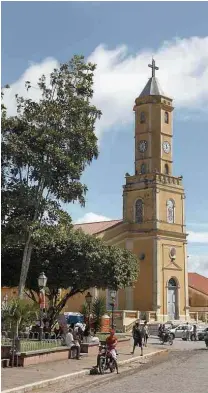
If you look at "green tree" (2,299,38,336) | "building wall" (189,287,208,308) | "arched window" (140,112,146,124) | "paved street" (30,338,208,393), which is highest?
"arched window" (140,112,146,124)

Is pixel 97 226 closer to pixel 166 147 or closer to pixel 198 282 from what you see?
pixel 166 147

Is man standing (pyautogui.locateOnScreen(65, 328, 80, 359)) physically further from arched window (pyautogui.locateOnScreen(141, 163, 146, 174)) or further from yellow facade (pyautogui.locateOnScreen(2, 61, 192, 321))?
arched window (pyautogui.locateOnScreen(141, 163, 146, 174))

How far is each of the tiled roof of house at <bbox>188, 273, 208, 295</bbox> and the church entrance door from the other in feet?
28.9

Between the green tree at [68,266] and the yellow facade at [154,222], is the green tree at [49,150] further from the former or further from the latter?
the yellow facade at [154,222]

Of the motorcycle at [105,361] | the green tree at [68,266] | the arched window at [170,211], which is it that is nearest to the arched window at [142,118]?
the arched window at [170,211]

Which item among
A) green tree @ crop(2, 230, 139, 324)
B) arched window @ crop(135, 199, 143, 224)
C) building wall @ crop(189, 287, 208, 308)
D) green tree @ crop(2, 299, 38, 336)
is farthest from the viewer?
building wall @ crop(189, 287, 208, 308)

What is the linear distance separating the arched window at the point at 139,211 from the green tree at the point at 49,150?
30.9m

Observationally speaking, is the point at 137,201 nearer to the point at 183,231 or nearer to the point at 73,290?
the point at 183,231

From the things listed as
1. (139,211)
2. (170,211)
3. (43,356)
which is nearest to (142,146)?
(139,211)

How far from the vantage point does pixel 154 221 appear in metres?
52.5

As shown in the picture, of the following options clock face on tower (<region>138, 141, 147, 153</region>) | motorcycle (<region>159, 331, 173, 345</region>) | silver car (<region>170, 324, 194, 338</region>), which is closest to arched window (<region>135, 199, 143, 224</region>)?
clock face on tower (<region>138, 141, 147, 153</region>)

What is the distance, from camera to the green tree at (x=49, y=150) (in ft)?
73.2

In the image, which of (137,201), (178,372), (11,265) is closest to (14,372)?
(178,372)

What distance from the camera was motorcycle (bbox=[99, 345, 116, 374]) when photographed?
17.3 m
